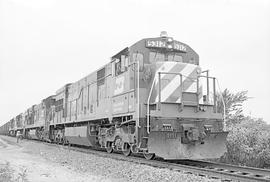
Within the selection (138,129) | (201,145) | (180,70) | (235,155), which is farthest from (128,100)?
(235,155)

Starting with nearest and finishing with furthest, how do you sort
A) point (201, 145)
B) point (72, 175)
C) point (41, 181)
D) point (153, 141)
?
point (41, 181) < point (72, 175) < point (153, 141) < point (201, 145)

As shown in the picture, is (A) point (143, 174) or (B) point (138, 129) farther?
(B) point (138, 129)

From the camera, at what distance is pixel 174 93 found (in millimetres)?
9719

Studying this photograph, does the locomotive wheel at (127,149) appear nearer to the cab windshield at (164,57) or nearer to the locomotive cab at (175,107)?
the locomotive cab at (175,107)

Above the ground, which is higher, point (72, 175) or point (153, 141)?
point (153, 141)

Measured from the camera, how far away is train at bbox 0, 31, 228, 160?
882 centimetres

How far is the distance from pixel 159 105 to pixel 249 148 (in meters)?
3.42

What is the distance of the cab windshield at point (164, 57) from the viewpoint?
10407 mm

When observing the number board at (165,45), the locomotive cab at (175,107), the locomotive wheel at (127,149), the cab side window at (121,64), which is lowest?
the locomotive wheel at (127,149)

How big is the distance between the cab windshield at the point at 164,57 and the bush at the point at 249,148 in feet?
10.6

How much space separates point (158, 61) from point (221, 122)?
2711 mm

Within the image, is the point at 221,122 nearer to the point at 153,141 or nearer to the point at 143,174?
the point at 153,141

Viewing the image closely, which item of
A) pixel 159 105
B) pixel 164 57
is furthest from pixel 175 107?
pixel 164 57

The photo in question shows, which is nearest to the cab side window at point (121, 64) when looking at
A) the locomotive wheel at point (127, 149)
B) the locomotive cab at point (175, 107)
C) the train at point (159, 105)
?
the train at point (159, 105)
